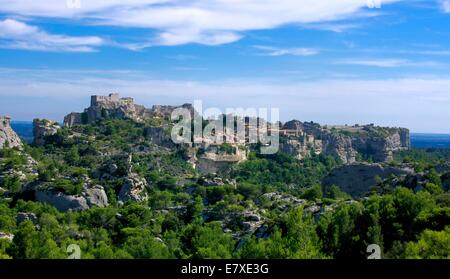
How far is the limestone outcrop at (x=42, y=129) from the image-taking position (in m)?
91.4

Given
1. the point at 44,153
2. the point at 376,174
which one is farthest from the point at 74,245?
the point at 44,153

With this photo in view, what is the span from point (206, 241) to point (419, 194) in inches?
490

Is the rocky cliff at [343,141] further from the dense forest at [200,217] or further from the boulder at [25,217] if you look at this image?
the boulder at [25,217]

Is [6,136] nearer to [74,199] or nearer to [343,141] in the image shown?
[74,199]

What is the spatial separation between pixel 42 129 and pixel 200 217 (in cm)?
6190

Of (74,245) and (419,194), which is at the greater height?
(419,194)

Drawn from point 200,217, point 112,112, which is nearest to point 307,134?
point 112,112

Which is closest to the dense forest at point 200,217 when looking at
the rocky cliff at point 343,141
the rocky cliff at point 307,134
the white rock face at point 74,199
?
the white rock face at point 74,199

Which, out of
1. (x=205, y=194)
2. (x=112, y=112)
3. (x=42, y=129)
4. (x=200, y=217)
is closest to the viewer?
(x=200, y=217)

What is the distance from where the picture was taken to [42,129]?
95812mm

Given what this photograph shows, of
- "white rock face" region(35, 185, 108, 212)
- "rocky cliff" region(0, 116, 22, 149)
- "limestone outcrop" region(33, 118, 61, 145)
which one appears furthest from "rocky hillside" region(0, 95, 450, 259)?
"rocky cliff" region(0, 116, 22, 149)

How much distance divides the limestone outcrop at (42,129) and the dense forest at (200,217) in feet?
28.6

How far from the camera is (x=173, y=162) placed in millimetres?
80750
